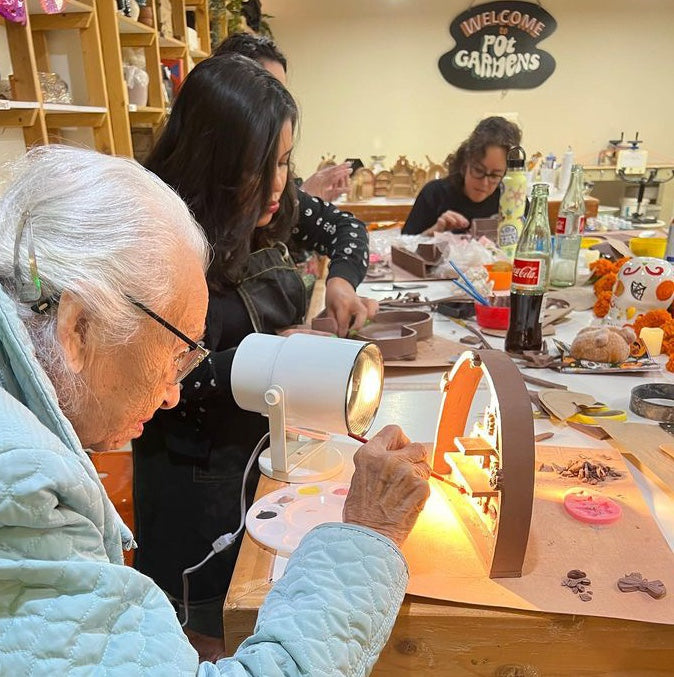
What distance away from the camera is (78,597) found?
1.73ft

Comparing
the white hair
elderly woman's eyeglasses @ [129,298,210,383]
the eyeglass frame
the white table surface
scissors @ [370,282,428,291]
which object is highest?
the white hair

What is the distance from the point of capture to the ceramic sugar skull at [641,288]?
1695mm

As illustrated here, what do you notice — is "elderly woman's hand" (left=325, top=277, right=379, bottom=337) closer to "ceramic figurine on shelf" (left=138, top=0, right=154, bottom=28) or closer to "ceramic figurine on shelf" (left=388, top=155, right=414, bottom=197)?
"ceramic figurine on shelf" (left=138, top=0, right=154, bottom=28)

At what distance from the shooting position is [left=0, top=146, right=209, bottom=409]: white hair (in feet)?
2.04

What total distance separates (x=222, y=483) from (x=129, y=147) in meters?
2.30

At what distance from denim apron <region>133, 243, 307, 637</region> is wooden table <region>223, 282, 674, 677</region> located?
627mm

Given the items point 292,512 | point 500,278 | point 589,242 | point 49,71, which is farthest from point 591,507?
point 49,71

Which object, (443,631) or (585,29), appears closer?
(443,631)

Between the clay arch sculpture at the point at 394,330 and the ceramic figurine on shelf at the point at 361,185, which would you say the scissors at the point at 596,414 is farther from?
the ceramic figurine on shelf at the point at 361,185

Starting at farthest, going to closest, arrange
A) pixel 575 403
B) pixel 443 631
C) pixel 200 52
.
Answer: pixel 200 52
pixel 575 403
pixel 443 631

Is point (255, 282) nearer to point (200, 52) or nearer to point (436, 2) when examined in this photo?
point (200, 52)

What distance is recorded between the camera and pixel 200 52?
4.74 meters

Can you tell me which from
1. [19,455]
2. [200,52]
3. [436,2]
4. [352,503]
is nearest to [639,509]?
[352,503]

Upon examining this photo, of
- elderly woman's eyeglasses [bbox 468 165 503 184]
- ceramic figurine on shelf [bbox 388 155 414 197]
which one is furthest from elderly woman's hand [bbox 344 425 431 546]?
ceramic figurine on shelf [bbox 388 155 414 197]
